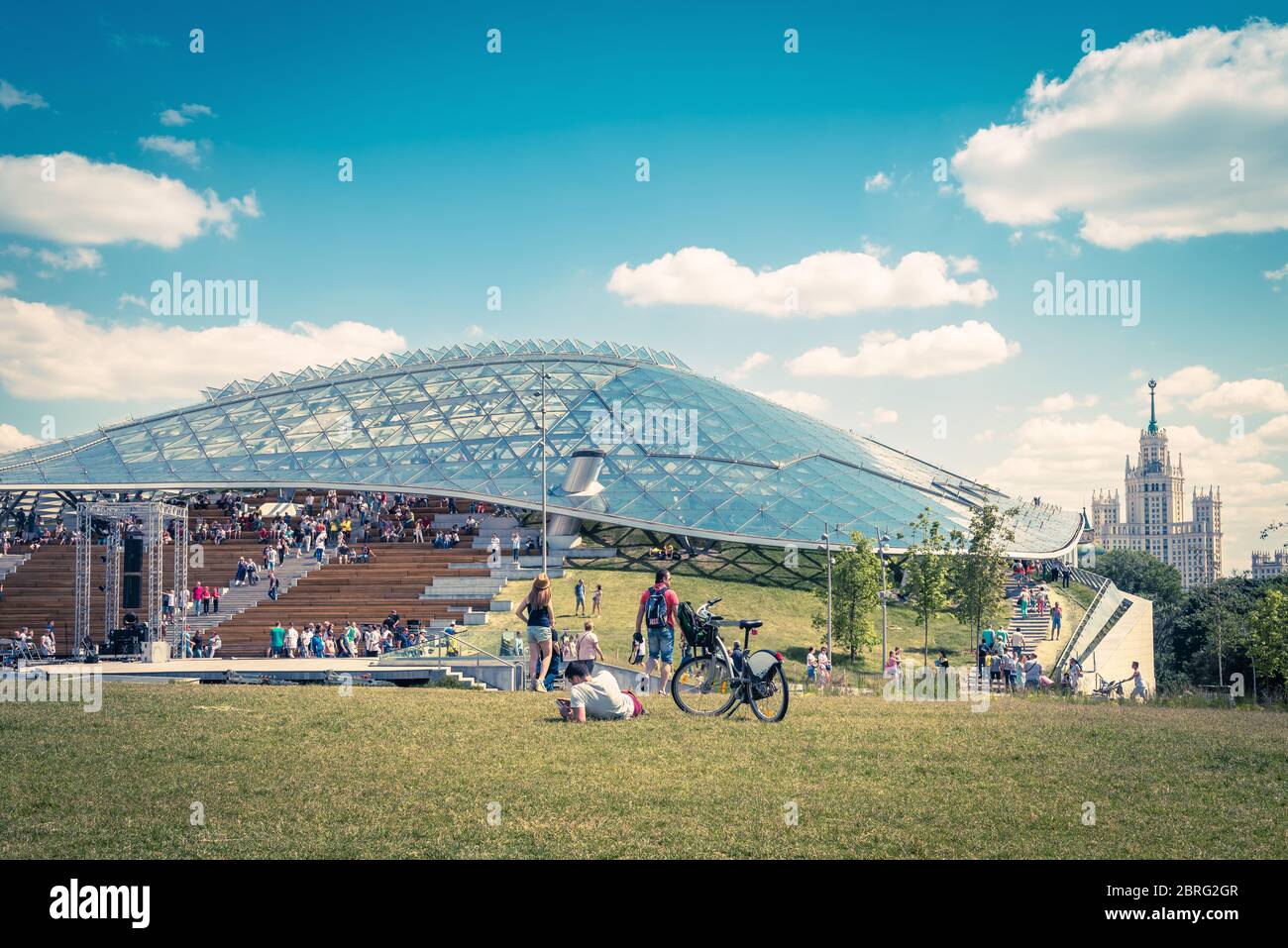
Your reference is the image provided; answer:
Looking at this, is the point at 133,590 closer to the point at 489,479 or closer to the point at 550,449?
the point at 489,479

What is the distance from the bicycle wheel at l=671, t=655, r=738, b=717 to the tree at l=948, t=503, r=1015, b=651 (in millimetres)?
27770

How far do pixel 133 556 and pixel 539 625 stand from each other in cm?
2032

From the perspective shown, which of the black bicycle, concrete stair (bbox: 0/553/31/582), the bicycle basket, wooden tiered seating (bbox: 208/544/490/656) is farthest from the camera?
concrete stair (bbox: 0/553/31/582)

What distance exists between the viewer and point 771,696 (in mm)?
14227

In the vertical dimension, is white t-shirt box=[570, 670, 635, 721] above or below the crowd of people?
above

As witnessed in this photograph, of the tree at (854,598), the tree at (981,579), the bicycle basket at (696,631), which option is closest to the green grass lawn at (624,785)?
the bicycle basket at (696,631)

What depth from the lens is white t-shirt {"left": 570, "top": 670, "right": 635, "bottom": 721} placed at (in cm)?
1409

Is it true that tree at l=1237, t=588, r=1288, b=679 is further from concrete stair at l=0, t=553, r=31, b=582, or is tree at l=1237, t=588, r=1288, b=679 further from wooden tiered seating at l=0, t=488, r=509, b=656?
concrete stair at l=0, t=553, r=31, b=582

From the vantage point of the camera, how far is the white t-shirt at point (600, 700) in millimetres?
14094

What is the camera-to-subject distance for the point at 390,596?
40.7 m

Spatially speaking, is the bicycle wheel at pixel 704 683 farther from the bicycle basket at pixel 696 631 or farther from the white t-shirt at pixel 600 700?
the white t-shirt at pixel 600 700

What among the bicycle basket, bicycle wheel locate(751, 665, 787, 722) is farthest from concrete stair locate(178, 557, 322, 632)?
bicycle wheel locate(751, 665, 787, 722)
